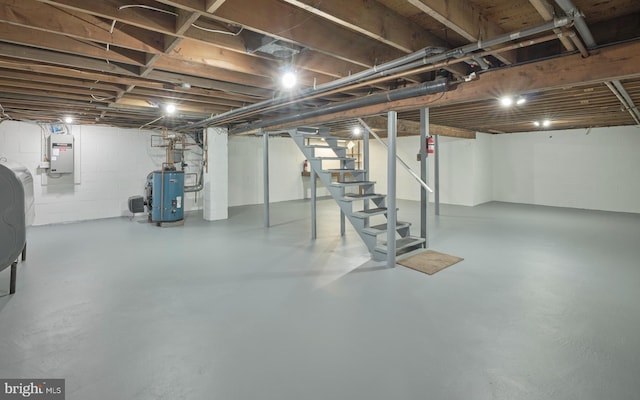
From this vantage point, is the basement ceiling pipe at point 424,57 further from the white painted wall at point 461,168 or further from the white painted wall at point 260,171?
the white painted wall at point 461,168

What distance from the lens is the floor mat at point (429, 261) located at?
3.71 meters

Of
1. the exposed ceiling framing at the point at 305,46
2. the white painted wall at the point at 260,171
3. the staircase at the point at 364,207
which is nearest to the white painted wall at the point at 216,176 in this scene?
the white painted wall at the point at 260,171


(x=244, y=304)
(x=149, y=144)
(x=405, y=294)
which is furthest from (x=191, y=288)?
(x=149, y=144)

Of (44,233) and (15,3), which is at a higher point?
(15,3)

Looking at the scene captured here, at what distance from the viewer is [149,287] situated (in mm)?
3166

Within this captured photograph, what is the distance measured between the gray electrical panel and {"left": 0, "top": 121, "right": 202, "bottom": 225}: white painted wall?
29 cm

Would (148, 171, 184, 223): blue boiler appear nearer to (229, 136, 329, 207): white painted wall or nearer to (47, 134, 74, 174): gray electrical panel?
(47, 134, 74, 174): gray electrical panel

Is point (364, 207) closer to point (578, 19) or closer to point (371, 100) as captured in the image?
point (371, 100)

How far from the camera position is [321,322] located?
2.47 metres

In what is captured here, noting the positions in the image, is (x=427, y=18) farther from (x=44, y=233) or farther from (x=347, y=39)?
(x=44, y=233)

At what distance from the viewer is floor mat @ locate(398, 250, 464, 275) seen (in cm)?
371

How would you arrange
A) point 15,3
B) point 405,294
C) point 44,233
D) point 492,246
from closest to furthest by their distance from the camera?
point 15,3 < point 405,294 < point 492,246 < point 44,233

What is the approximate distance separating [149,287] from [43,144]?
5.33m

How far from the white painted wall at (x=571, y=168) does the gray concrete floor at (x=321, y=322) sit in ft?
13.2
